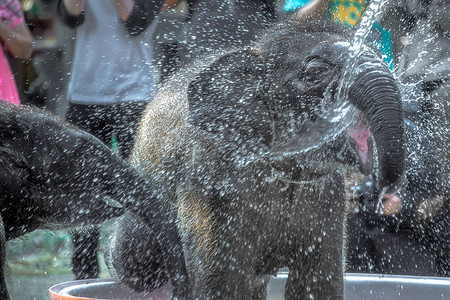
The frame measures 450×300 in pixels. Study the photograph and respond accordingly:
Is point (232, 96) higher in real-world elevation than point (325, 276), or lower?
higher

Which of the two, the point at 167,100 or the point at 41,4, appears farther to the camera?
the point at 41,4

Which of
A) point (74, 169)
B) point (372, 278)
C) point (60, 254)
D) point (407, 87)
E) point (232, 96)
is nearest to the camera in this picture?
point (74, 169)

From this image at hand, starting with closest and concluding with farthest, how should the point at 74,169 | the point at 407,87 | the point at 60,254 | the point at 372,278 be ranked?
the point at 74,169, the point at 372,278, the point at 407,87, the point at 60,254

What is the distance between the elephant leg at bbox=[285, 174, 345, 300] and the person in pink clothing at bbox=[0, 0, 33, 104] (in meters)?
1.23

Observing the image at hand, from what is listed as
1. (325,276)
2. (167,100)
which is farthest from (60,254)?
(325,276)

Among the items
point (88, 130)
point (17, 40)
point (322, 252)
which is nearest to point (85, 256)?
point (88, 130)

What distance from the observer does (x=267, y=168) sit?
2502 millimetres

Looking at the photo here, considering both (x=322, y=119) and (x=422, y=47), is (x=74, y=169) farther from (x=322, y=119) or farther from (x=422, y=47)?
(x=422, y=47)

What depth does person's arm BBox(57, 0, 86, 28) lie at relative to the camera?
3361mm

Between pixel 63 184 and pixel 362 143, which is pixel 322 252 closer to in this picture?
pixel 362 143

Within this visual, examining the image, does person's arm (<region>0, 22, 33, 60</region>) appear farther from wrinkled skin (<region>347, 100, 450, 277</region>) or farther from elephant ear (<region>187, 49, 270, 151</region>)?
wrinkled skin (<region>347, 100, 450, 277</region>)

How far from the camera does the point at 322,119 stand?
243 centimetres

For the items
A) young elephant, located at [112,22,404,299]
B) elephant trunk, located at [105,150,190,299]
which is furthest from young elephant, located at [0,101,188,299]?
young elephant, located at [112,22,404,299]

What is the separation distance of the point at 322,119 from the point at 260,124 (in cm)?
18
